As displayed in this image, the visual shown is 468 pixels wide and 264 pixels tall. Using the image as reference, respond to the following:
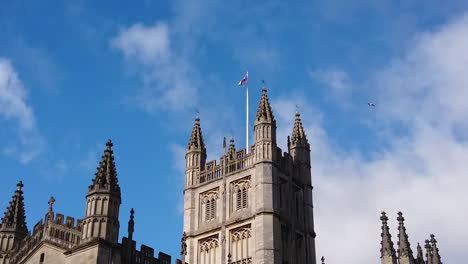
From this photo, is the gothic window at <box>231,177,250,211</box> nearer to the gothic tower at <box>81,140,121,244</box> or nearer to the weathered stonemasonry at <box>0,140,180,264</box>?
the weathered stonemasonry at <box>0,140,180,264</box>

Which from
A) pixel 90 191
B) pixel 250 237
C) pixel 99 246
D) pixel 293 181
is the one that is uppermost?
pixel 293 181

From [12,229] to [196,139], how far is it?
25.6 metres

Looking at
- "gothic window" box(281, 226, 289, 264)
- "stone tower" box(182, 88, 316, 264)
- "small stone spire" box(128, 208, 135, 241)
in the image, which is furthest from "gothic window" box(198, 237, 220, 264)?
"small stone spire" box(128, 208, 135, 241)

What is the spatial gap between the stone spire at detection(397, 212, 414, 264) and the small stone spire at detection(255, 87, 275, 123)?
1414cm

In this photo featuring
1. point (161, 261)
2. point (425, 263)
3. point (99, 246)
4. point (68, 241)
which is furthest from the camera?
point (425, 263)

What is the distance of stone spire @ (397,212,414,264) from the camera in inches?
2092

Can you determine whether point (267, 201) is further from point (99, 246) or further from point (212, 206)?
point (99, 246)

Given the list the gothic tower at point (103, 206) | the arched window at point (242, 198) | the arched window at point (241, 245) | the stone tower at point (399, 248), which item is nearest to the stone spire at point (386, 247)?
the stone tower at point (399, 248)

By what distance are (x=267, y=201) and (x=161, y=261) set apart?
18107mm

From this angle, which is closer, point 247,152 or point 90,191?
point 90,191

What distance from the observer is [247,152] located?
65312 millimetres

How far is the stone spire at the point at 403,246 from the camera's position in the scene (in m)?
53.1

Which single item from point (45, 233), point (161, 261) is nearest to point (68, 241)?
point (45, 233)

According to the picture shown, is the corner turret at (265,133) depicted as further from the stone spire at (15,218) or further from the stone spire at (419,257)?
the stone spire at (15,218)
